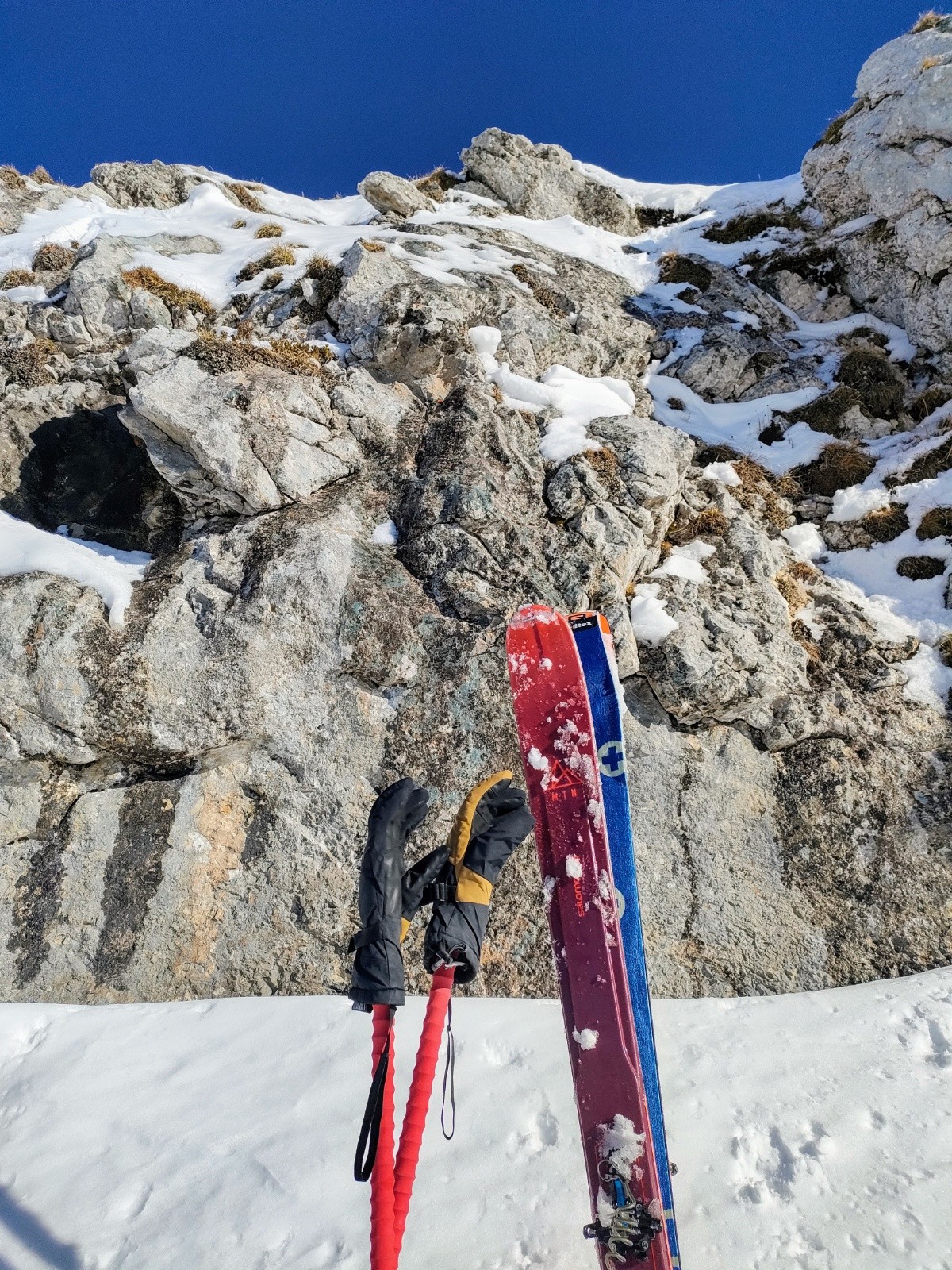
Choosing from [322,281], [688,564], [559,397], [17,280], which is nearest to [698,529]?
[688,564]

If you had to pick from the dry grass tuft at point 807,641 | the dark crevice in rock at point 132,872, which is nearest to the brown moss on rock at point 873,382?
the dry grass tuft at point 807,641

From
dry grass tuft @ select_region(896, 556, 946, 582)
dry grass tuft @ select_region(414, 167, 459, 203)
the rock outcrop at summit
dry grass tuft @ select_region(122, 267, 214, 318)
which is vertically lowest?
dry grass tuft @ select_region(896, 556, 946, 582)

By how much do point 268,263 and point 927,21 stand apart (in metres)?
14.2

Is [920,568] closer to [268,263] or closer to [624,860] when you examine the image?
[624,860]

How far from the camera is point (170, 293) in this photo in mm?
10461

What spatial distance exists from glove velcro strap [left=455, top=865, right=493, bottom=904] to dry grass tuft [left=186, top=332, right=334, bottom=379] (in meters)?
7.42

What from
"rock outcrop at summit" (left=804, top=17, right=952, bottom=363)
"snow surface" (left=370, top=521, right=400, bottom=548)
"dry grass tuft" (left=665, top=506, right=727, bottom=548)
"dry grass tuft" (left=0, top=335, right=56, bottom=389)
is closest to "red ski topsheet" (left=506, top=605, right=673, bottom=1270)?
"snow surface" (left=370, top=521, right=400, bottom=548)

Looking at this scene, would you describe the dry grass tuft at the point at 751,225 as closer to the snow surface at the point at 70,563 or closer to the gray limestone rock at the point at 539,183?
the gray limestone rock at the point at 539,183

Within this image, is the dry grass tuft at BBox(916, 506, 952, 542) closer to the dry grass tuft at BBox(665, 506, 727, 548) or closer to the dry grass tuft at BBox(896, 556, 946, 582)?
the dry grass tuft at BBox(896, 556, 946, 582)

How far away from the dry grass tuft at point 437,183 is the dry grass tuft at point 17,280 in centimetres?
998

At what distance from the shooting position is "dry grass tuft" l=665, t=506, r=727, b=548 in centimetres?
820

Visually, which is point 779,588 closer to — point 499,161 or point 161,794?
point 161,794

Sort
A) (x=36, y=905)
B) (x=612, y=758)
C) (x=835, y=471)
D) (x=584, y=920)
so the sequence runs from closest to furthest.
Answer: (x=584, y=920) < (x=612, y=758) < (x=36, y=905) < (x=835, y=471)

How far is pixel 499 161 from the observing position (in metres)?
17.3
